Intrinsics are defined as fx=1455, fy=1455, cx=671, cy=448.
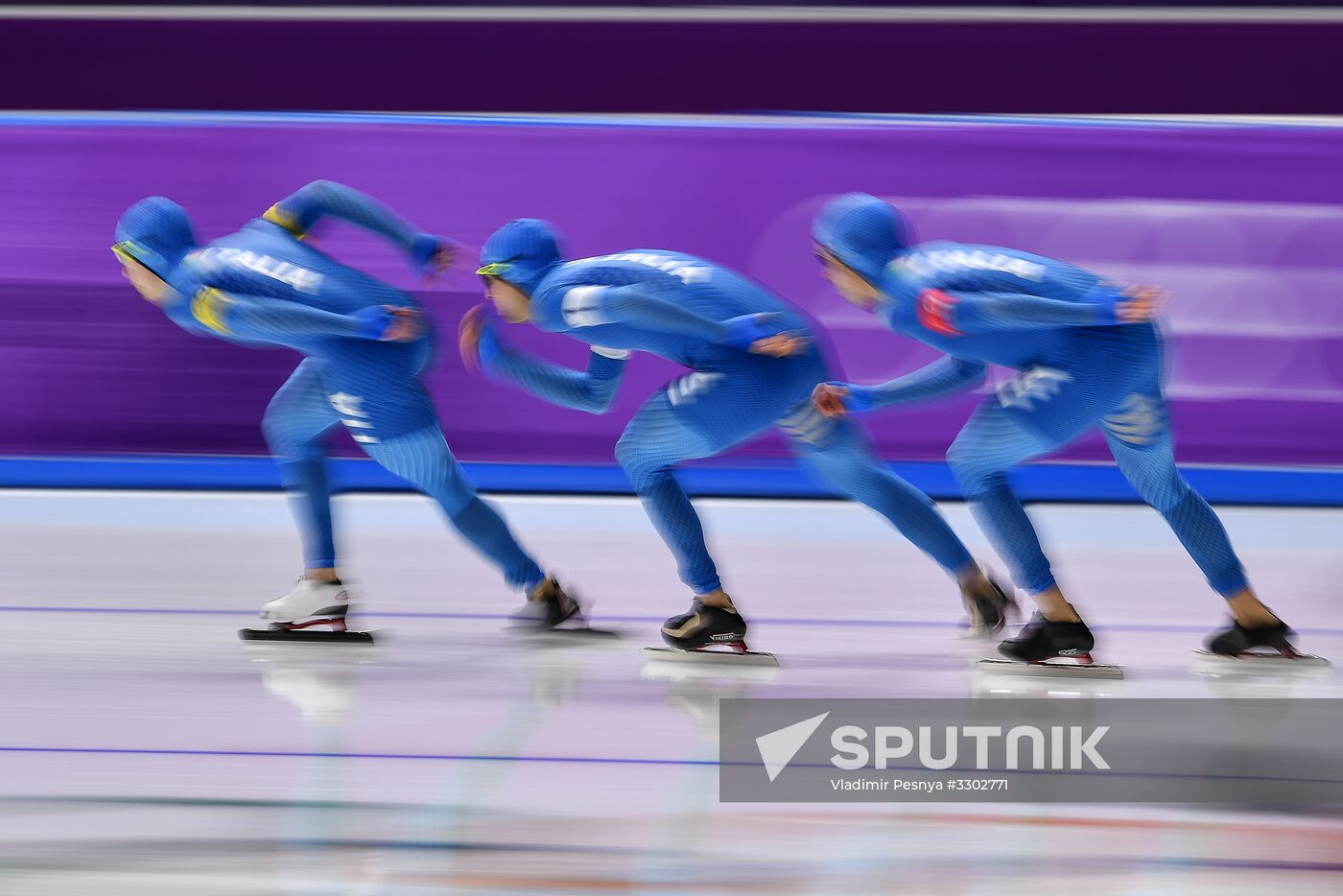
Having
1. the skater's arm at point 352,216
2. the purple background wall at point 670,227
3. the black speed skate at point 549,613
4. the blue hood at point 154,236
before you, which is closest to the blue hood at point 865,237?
the skater's arm at point 352,216

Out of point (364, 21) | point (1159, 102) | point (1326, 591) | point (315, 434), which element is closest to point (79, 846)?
point (315, 434)

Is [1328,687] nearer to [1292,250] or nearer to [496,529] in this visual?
[496,529]

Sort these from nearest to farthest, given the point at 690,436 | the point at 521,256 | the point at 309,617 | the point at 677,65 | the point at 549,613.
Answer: the point at 690,436, the point at 521,256, the point at 309,617, the point at 549,613, the point at 677,65

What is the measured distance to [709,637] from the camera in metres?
3.30

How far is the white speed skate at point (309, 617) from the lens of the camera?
351 cm

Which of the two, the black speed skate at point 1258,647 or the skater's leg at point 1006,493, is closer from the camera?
the skater's leg at point 1006,493

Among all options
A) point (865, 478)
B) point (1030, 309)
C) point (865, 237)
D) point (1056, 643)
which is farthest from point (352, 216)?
point (1056, 643)

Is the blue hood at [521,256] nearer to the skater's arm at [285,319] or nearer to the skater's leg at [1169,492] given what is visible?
the skater's arm at [285,319]

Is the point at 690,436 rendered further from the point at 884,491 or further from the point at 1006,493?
the point at 1006,493

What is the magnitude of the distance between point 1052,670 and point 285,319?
1.89m

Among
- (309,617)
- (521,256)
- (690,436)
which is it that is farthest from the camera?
(309,617)

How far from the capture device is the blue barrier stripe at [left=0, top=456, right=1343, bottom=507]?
5.81m

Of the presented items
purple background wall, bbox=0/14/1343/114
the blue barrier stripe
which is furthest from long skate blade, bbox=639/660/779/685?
purple background wall, bbox=0/14/1343/114

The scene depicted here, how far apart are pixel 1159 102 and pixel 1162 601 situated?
3.77m
